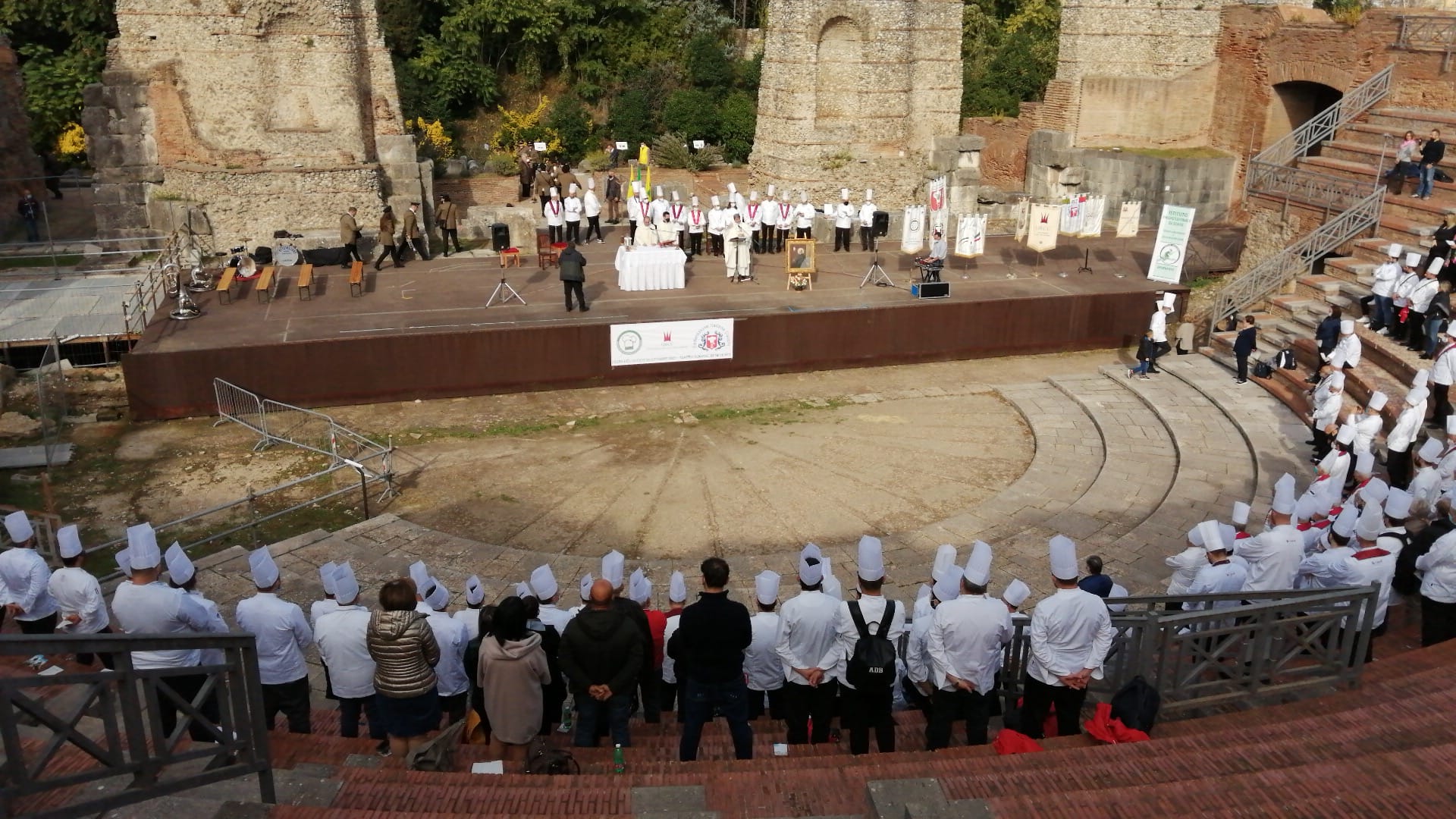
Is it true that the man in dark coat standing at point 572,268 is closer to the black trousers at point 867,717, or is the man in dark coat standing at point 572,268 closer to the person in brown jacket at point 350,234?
the person in brown jacket at point 350,234

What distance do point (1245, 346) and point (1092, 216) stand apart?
6.50m

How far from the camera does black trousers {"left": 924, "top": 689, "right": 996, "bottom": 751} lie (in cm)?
834

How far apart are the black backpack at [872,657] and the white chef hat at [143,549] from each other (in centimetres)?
509

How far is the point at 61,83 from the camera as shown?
118 ft

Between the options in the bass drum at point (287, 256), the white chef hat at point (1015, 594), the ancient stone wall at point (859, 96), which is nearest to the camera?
the white chef hat at point (1015, 594)

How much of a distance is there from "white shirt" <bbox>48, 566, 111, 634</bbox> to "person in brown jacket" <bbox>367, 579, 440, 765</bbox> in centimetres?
273

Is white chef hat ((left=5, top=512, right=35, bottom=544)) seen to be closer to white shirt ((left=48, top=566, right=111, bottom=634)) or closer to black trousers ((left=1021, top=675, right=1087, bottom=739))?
white shirt ((left=48, top=566, right=111, bottom=634))

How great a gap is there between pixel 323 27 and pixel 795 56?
1181 cm

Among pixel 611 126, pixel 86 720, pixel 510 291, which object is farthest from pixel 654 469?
pixel 611 126

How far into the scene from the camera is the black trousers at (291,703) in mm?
8812

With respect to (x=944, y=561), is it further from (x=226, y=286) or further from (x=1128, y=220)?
(x=1128, y=220)

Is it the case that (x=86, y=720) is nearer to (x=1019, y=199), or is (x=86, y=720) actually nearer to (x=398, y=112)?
(x=398, y=112)

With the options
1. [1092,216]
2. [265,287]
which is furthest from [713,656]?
[1092,216]

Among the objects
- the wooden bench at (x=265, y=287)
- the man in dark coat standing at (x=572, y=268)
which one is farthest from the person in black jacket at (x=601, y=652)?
the wooden bench at (x=265, y=287)
